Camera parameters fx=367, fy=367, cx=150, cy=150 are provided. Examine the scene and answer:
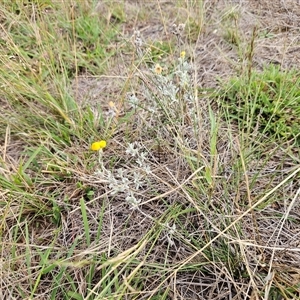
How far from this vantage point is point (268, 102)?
1.35m

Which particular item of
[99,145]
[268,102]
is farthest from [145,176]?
[268,102]

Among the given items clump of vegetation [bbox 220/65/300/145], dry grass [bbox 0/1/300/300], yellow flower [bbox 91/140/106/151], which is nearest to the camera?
dry grass [bbox 0/1/300/300]

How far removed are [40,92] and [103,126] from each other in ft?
0.96

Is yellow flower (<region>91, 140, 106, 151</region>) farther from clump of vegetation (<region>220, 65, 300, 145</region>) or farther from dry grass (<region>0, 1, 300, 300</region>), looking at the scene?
clump of vegetation (<region>220, 65, 300, 145</region>)

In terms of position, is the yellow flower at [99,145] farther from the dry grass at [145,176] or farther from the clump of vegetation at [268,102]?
the clump of vegetation at [268,102]

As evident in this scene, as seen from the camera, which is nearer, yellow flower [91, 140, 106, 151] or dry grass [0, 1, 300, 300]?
dry grass [0, 1, 300, 300]

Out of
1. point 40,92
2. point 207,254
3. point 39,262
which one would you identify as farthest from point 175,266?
point 40,92

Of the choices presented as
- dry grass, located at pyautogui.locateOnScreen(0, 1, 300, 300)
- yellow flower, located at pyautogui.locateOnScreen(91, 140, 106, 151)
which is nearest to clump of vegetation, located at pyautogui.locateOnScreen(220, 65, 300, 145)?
dry grass, located at pyautogui.locateOnScreen(0, 1, 300, 300)

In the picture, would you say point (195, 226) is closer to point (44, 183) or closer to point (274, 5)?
point (44, 183)

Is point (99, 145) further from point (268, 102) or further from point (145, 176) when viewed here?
point (268, 102)

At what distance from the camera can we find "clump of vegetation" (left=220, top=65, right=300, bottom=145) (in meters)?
1.29

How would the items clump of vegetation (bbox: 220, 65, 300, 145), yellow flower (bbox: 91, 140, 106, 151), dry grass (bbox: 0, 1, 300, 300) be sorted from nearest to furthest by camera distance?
dry grass (bbox: 0, 1, 300, 300), yellow flower (bbox: 91, 140, 106, 151), clump of vegetation (bbox: 220, 65, 300, 145)

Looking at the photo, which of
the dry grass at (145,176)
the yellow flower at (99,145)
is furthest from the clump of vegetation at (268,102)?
the yellow flower at (99,145)

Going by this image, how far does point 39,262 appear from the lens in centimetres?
111
